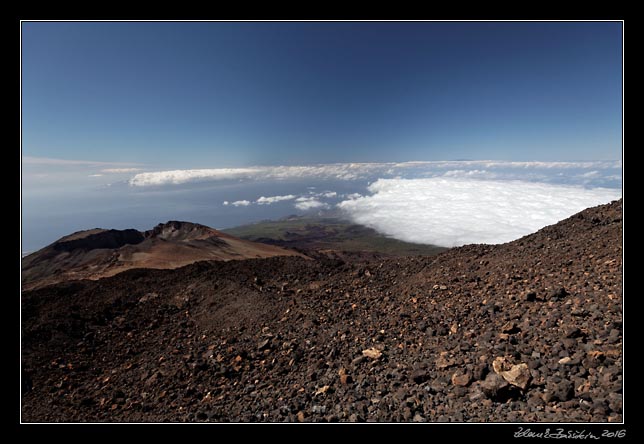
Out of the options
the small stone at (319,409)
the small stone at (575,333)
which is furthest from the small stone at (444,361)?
the small stone at (319,409)

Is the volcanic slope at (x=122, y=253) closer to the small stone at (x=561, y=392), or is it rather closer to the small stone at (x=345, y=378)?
the small stone at (x=345, y=378)

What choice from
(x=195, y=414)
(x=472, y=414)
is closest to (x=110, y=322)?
(x=195, y=414)

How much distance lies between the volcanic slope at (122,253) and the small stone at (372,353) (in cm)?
2720

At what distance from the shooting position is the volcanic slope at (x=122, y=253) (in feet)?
96.3

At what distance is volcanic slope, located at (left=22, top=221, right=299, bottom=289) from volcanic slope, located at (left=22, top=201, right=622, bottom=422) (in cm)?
2191

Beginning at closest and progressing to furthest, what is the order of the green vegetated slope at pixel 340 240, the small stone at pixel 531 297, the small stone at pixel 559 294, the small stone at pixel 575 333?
the small stone at pixel 575 333, the small stone at pixel 559 294, the small stone at pixel 531 297, the green vegetated slope at pixel 340 240

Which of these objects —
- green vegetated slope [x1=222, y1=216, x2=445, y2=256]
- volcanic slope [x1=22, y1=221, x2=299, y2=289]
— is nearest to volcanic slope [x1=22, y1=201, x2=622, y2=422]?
volcanic slope [x1=22, y1=221, x2=299, y2=289]

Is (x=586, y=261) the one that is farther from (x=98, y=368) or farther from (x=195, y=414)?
(x=98, y=368)

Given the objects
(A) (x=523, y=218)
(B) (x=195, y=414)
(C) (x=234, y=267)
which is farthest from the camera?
(A) (x=523, y=218)

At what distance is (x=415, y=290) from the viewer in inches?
272

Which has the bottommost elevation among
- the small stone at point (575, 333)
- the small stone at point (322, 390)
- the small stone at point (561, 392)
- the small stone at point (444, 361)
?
the small stone at point (322, 390)

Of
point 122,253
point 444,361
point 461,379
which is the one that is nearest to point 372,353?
point 444,361

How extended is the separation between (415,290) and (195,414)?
16.0ft

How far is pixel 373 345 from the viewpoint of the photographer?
5133mm
